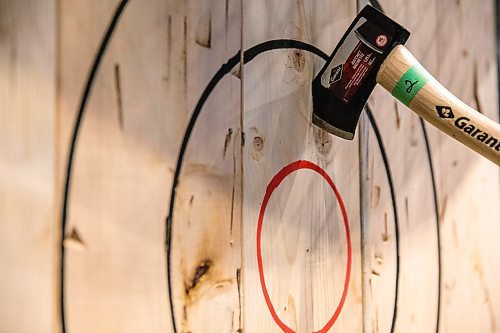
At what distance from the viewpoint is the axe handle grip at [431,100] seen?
97 centimetres

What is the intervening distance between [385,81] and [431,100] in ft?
0.27

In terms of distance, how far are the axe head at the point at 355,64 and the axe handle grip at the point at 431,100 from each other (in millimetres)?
20

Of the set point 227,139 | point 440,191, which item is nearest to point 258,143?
point 227,139

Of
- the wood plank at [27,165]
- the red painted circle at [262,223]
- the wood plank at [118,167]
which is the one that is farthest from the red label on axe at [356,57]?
the wood plank at [27,165]

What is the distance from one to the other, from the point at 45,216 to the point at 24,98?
135 millimetres

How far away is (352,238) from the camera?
110 cm

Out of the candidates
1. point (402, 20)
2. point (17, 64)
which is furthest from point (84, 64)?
point (402, 20)

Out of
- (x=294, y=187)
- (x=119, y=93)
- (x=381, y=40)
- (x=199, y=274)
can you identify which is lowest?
(x=199, y=274)

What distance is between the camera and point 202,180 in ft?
2.77

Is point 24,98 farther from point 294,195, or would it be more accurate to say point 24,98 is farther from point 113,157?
point 294,195

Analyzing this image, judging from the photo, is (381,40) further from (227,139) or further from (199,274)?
(199,274)

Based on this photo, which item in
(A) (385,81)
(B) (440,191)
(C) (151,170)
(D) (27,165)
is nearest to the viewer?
(D) (27,165)

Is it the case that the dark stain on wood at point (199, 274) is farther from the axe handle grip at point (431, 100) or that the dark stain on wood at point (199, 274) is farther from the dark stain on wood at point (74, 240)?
the axe handle grip at point (431, 100)

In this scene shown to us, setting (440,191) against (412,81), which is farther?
Answer: (440,191)
